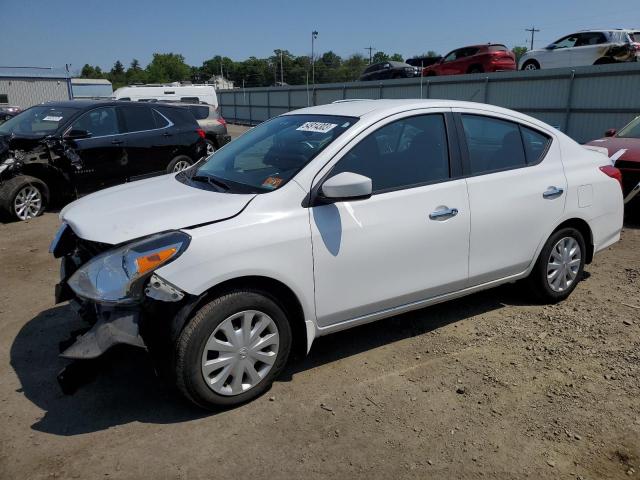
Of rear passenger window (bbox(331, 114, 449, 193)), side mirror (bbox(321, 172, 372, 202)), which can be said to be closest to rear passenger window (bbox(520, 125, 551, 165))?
rear passenger window (bbox(331, 114, 449, 193))

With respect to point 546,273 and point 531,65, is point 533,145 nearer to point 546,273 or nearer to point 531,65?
point 546,273

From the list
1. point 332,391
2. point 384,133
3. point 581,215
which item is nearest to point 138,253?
point 332,391

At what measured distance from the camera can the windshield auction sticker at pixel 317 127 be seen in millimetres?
3736

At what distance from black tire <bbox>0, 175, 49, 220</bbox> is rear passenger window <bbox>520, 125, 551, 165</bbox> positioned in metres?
7.09

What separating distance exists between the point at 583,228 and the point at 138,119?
749cm

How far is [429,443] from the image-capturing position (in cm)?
293

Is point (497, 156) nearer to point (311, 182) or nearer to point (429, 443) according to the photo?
point (311, 182)

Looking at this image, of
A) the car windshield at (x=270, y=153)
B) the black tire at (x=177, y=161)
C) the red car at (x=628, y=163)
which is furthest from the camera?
the black tire at (x=177, y=161)

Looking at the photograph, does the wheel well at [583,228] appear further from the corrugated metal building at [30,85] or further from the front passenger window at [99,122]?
the corrugated metal building at [30,85]

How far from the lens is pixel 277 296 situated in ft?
10.8

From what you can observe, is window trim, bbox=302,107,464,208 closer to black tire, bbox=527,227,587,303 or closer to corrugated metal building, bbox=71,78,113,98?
black tire, bbox=527,227,587,303

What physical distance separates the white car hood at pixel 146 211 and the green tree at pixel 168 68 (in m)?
139

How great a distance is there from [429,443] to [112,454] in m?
1.66

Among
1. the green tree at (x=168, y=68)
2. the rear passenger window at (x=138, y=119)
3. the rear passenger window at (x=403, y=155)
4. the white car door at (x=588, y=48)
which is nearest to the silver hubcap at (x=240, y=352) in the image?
the rear passenger window at (x=403, y=155)
